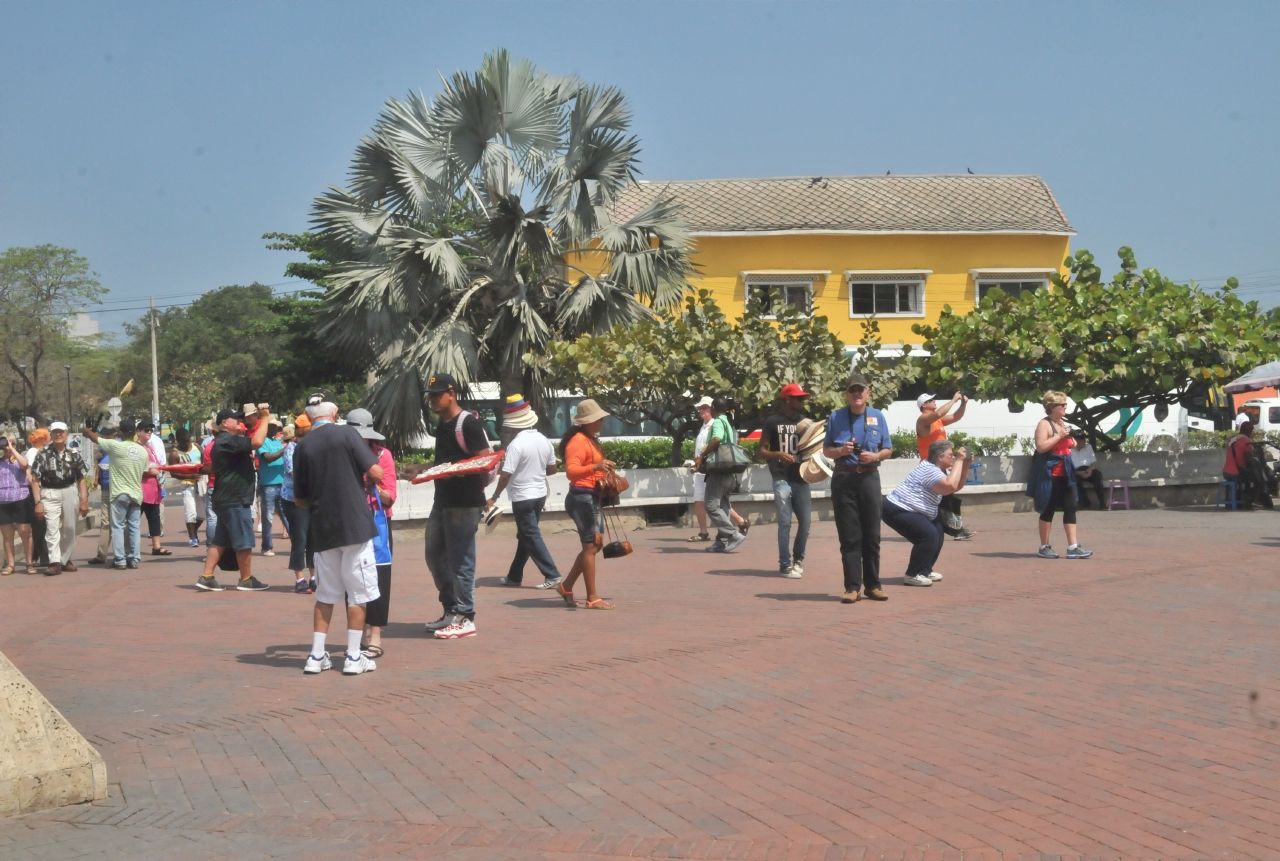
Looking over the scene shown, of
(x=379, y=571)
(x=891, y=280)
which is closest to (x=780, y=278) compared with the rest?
(x=891, y=280)

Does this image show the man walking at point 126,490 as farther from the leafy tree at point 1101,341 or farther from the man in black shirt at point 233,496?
the leafy tree at point 1101,341

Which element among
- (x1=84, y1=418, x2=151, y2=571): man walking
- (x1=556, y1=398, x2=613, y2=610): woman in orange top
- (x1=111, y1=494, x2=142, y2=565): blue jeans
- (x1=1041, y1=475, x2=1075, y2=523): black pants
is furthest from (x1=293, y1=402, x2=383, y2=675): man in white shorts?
(x1=1041, y1=475, x2=1075, y2=523): black pants

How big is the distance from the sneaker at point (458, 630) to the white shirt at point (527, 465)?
2.41 meters

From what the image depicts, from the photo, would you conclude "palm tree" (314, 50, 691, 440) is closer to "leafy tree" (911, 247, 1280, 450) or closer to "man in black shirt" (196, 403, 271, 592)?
"leafy tree" (911, 247, 1280, 450)

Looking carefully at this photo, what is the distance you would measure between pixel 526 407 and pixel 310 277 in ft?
104

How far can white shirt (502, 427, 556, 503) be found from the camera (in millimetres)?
11297

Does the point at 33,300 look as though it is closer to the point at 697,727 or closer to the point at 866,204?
the point at 866,204

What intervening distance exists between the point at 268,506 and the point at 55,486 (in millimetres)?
2308

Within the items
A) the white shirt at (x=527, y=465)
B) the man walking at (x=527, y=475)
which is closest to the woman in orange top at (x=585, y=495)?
the man walking at (x=527, y=475)

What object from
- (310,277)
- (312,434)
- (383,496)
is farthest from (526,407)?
(310,277)

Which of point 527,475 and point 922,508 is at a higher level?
point 527,475

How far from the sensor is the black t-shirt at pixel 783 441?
11.9 m

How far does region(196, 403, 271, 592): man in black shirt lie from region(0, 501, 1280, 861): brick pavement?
2.83 feet

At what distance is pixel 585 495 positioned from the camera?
10.3m
